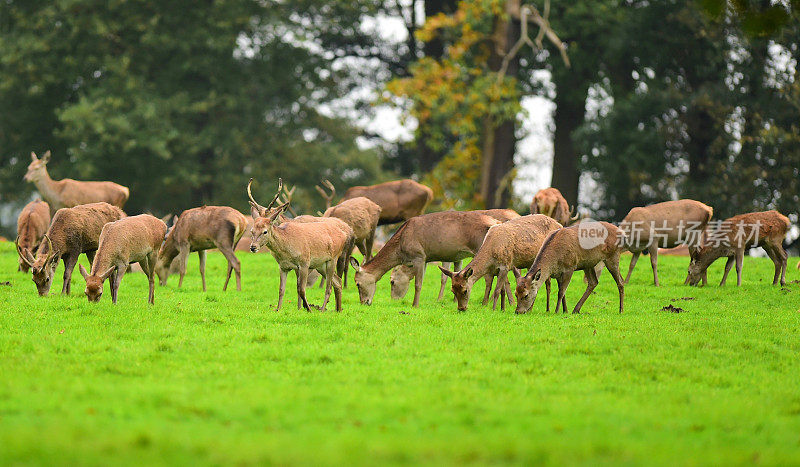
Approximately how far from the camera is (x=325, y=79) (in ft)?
136

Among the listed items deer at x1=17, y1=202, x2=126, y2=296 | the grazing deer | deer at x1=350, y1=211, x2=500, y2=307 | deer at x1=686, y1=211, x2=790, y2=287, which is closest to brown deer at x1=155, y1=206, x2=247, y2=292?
deer at x1=17, y1=202, x2=126, y2=296

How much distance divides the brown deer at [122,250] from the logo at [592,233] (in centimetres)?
649

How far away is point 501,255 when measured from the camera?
48.6ft

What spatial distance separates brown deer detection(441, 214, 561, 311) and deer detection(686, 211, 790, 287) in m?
4.67

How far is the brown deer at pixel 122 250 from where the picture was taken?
14.2 meters

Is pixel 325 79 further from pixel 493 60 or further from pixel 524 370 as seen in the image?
pixel 524 370

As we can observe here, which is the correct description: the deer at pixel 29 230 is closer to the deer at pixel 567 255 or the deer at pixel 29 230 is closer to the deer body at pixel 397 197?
the deer body at pixel 397 197

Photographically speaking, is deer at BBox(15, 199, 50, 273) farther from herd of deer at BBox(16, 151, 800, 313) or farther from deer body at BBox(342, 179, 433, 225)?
deer body at BBox(342, 179, 433, 225)

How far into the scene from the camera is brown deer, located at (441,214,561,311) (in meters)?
14.7

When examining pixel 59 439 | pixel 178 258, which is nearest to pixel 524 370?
pixel 59 439

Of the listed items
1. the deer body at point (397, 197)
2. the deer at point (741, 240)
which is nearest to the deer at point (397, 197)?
the deer body at point (397, 197)

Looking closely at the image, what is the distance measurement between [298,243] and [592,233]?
14.4ft

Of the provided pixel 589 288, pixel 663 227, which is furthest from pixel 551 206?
pixel 589 288

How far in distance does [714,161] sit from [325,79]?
17733mm
